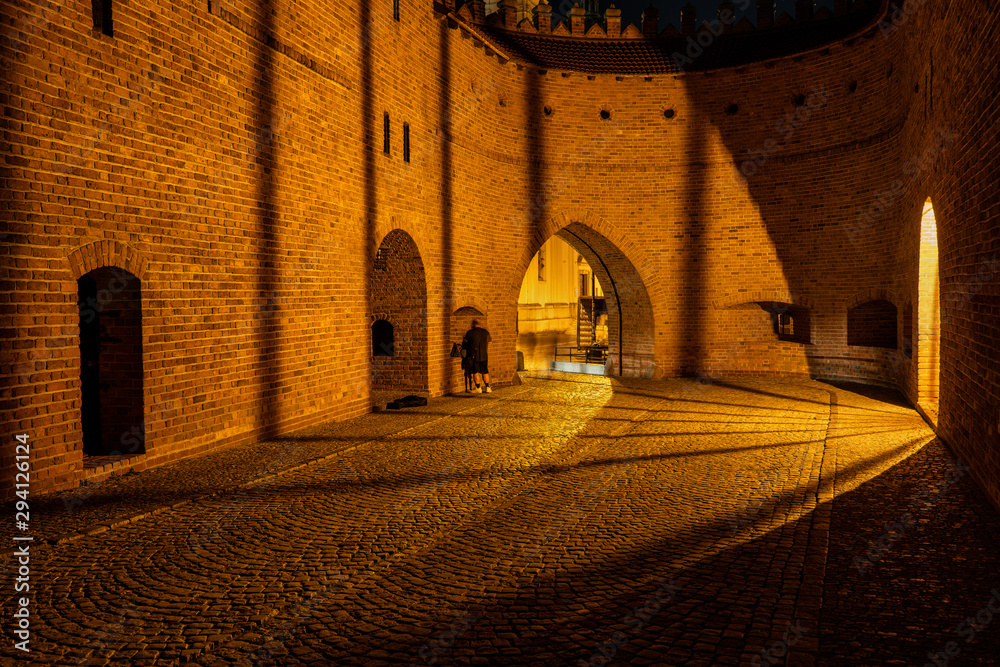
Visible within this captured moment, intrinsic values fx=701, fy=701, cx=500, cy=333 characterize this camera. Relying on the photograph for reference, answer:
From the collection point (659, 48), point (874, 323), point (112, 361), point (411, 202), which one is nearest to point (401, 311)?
point (411, 202)

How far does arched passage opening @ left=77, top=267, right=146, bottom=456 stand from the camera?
249 inches

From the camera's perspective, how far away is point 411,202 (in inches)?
422

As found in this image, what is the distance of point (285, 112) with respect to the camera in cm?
806

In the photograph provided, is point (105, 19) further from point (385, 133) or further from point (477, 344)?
point (477, 344)

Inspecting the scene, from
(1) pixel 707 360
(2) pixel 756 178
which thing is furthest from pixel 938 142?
(1) pixel 707 360

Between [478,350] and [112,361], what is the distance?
642 centimetres

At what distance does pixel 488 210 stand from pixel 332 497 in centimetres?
822

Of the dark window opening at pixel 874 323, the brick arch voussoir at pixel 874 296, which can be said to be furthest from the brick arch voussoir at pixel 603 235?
the dark window opening at pixel 874 323

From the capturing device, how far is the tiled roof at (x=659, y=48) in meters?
14.0

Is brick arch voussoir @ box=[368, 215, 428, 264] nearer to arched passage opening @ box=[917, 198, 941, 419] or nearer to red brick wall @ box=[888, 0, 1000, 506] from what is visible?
red brick wall @ box=[888, 0, 1000, 506]

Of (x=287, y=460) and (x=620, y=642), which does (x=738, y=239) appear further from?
(x=620, y=642)

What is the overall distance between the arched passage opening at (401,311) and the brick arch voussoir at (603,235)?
304cm

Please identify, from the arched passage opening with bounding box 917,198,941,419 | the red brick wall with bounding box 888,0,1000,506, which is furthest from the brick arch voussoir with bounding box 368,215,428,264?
the arched passage opening with bounding box 917,198,941,419

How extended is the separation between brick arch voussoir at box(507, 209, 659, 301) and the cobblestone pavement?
6.93m
